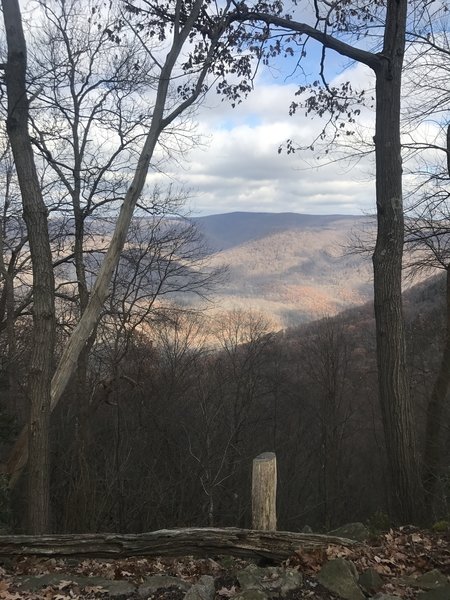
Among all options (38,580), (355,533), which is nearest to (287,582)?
(38,580)

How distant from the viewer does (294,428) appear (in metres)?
28.5

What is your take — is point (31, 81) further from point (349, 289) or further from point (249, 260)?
point (249, 260)

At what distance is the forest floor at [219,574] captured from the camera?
395 cm

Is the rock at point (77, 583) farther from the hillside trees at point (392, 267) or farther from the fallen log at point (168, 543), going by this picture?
the hillside trees at point (392, 267)

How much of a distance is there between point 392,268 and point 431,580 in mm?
3719

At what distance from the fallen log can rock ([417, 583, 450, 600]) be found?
1.07 metres

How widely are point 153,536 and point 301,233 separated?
650 feet

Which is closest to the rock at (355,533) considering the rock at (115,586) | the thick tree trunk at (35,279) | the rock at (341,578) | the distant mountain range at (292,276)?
the rock at (341,578)

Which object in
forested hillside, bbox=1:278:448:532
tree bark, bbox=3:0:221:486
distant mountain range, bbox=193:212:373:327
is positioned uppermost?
distant mountain range, bbox=193:212:373:327

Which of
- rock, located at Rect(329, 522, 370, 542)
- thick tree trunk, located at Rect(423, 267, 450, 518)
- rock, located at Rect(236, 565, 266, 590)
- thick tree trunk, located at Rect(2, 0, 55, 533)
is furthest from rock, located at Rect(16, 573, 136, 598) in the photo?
thick tree trunk, located at Rect(423, 267, 450, 518)

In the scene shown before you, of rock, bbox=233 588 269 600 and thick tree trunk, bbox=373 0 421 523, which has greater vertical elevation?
thick tree trunk, bbox=373 0 421 523

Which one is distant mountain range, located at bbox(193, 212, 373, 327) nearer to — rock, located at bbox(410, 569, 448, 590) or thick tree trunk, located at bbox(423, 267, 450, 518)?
thick tree trunk, located at bbox(423, 267, 450, 518)

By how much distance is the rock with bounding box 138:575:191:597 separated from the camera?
4017mm

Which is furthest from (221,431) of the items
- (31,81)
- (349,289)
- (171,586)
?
(349,289)
